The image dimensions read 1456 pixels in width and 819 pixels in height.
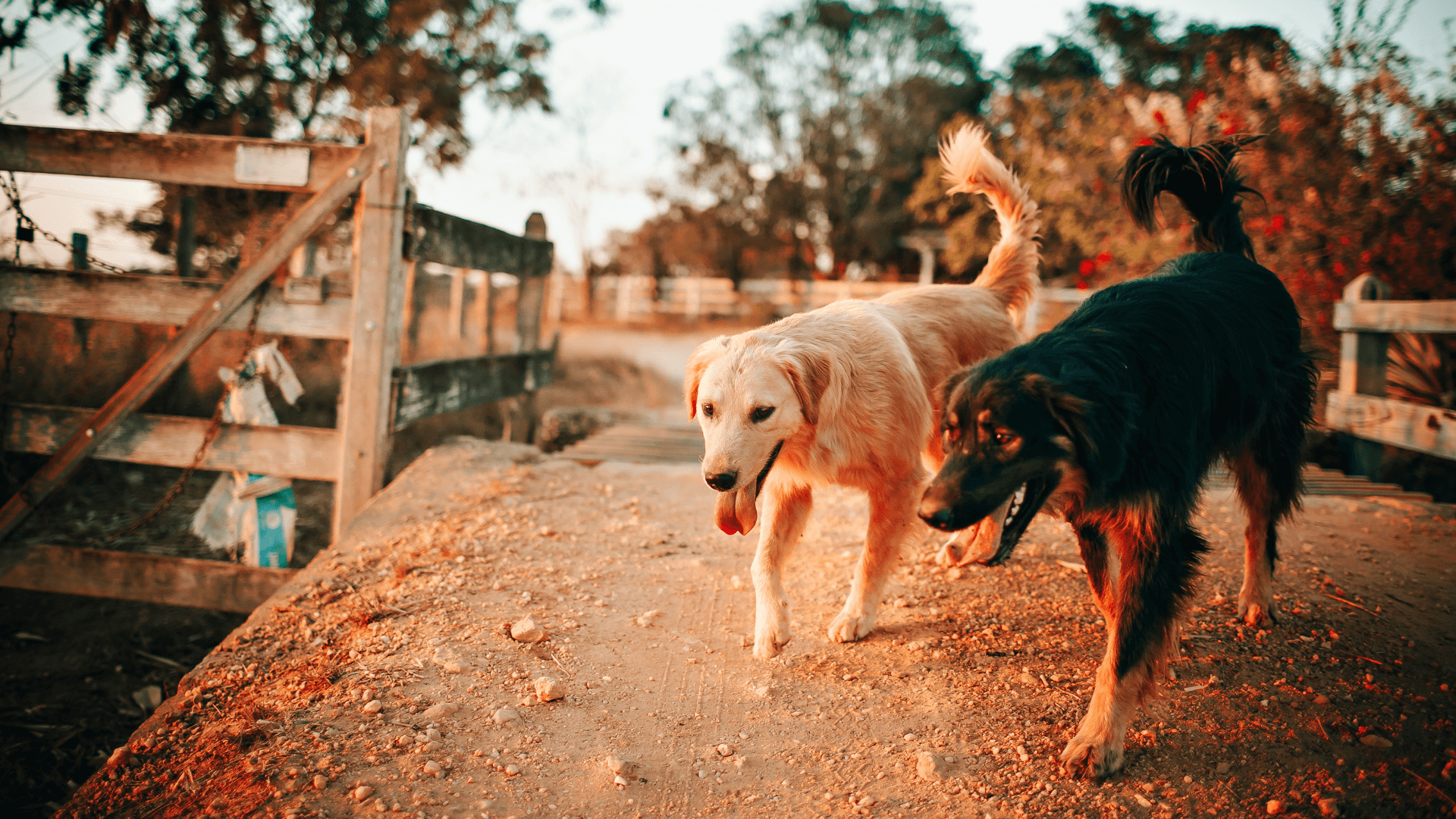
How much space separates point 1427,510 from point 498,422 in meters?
8.36

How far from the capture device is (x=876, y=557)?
3109 mm

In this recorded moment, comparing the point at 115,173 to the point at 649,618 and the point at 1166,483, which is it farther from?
the point at 1166,483

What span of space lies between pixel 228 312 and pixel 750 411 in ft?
9.93

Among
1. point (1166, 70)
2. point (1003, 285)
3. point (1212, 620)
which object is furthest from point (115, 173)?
point (1166, 70)

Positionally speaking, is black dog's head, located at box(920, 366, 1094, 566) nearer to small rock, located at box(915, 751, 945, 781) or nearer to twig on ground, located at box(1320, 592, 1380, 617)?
small rock, located at box(915, 751, 945, 781)

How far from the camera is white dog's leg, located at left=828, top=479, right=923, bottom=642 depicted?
3.09 metres

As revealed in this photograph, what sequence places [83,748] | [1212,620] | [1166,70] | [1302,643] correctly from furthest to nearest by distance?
[1166,70] → [83,748] → [1212,620] → [1302,643]

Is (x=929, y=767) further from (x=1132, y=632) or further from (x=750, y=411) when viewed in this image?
(x=750, y=411)

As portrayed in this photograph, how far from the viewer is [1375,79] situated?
7336 millimetres

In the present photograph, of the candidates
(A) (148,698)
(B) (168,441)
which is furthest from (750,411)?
(A) (148,698)

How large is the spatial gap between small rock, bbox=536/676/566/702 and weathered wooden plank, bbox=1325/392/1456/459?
18.5 feet

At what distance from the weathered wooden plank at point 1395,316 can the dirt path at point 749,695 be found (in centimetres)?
171

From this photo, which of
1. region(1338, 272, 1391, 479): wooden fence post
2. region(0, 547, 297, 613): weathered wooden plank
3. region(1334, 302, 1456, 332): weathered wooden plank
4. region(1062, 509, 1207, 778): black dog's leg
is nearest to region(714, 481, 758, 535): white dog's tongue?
region(1062, 509, 1207, 778): black dog's leg

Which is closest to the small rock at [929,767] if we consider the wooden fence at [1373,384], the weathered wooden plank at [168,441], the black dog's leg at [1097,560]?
the black dog's leg at [1097,560]
